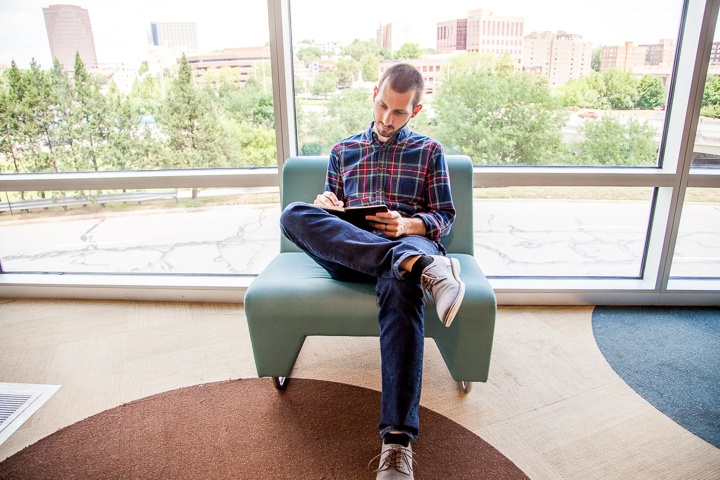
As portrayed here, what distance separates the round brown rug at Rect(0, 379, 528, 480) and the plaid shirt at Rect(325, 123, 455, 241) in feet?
2.40

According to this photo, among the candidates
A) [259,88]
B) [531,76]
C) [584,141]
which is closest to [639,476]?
[584,141]

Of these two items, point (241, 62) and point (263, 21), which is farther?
point (241, 62)

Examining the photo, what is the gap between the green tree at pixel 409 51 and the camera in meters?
2.29

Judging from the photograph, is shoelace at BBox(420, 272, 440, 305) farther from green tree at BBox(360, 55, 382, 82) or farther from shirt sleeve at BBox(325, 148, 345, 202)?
green tree at BBox(360, 55, 382, 82)

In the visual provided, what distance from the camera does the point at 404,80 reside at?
5.53ft

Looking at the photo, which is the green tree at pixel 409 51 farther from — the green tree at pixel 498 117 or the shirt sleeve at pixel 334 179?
the shirt sleeve at pixel 334 179

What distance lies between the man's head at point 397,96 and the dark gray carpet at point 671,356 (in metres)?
1.35

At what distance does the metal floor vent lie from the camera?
158 cm

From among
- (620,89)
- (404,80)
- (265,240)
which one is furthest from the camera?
(265,240)

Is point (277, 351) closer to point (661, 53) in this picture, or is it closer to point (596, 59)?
point (596, 59)

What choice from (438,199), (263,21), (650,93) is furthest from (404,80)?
(650,93)

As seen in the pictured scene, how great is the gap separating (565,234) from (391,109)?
4.62ft

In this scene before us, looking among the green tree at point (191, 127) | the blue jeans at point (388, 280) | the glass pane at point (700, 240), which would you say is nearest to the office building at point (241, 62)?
the green tree at point (191, 127)

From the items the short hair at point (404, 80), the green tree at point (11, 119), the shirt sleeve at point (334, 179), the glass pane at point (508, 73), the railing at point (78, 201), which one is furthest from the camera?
the railing at point (78, 201)
